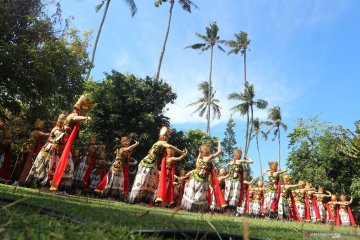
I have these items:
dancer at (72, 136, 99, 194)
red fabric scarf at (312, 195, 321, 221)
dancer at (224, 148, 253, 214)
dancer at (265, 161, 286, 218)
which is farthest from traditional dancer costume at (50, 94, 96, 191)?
red fabric scarf at (312, 195, 321, 221)

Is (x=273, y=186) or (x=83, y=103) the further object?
(x=273, y=186)

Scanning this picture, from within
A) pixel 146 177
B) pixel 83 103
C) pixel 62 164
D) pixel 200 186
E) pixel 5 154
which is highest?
pixel 83 103

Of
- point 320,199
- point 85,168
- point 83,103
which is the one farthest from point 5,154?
point 320,199

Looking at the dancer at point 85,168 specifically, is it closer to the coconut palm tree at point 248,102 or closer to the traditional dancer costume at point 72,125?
the traditional dancer costume at point 72,125

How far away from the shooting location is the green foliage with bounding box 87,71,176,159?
1980 cm

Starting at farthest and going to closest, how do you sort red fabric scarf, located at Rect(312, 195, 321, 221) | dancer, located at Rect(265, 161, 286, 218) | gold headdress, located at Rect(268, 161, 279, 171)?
red fabric scarf, located at Rect(312, 195, 321, 221), gold headdress, located at Rect(268, 161, 279, 171), dancer, located at Rect(265, 161, 286, 218)

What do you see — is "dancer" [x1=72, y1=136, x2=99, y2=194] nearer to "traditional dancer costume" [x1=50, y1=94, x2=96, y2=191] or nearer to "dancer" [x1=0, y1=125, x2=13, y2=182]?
"dancer" [x1=0, y1=125, x2=13, y2=182]

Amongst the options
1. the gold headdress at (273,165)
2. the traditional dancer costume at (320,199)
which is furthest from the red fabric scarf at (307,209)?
the gold headdress at (273,165)

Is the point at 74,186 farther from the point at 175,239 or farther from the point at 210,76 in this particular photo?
the point at 210,76

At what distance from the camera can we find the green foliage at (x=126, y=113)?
19.8 meters

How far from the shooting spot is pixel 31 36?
1324 centimetres

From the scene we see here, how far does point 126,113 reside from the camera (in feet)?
67.1

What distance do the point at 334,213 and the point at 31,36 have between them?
68.1 feet

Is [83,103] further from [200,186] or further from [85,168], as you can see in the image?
[85,168]
